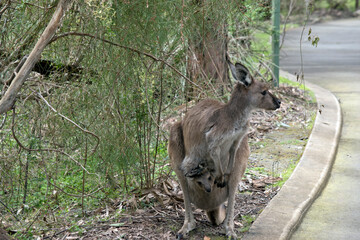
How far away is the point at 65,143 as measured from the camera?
18.8ft

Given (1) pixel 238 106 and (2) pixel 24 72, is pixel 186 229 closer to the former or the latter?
(1) pixel 238 106

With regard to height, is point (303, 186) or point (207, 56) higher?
point (207, 56)

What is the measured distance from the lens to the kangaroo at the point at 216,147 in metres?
4.83

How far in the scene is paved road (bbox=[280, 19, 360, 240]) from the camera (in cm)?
544

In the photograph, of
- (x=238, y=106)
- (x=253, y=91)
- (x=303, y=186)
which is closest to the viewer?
(x=238, y=106)

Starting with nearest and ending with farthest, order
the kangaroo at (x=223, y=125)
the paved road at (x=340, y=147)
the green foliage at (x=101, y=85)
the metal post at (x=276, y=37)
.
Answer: the kangaroo at (x=223, y=125), the green foliage at (x=101, y=85), the paved road at (x=340, y=147), the metal post at (x=276, y=37)

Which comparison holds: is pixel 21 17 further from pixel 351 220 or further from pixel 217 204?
pixel 351 220

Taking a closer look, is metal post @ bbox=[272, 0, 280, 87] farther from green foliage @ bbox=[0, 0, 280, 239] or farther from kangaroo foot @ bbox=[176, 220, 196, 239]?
kangaroo foot @ bbox=[176, 220, 196, 239]

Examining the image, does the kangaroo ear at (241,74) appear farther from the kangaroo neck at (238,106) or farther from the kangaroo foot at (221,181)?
the kangaroo foot at (221,181)

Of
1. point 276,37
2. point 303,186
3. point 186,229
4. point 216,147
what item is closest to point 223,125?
point 216,147

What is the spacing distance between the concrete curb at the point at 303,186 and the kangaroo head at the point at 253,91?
1.10 meters

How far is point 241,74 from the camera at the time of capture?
5.00 metres

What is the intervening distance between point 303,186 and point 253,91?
1.77m

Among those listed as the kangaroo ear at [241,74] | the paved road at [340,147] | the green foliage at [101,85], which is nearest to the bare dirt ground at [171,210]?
the green foliage at [101,85]
